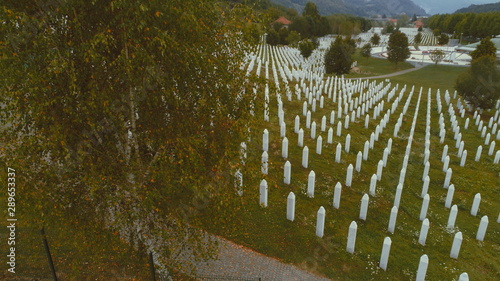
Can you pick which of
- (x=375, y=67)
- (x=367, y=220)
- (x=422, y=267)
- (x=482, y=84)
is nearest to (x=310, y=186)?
(x=367, y=220)

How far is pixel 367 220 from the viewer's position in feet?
35.2

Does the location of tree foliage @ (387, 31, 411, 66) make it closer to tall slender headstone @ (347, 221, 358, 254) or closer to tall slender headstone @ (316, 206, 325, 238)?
tall slender headstone @ (316, 206, 325, 238)

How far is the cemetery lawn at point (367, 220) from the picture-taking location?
28.1 ft

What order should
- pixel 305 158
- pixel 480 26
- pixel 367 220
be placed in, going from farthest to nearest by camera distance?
pixel 480 26 → pixel 305 158 → pixel 367 220

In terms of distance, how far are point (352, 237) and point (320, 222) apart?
0.97m

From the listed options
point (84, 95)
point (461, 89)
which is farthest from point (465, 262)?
point (461, 89)

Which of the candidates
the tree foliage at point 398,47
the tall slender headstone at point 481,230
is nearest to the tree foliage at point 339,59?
the tree foliage at point 398,47

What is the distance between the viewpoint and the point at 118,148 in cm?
593

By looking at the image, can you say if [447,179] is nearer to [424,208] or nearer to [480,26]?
[424,208]

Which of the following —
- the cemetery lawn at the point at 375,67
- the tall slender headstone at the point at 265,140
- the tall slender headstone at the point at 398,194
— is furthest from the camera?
the cemetery lawn at the point at 375,67

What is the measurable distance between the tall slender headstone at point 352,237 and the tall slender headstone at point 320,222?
2.62 ft

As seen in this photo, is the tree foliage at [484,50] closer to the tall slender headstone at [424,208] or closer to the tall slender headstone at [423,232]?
the tall slender headstone at [424,208]

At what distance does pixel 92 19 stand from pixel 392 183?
12.4 metres

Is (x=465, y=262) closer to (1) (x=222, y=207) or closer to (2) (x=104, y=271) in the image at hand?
(1) (x=222, y=207)
